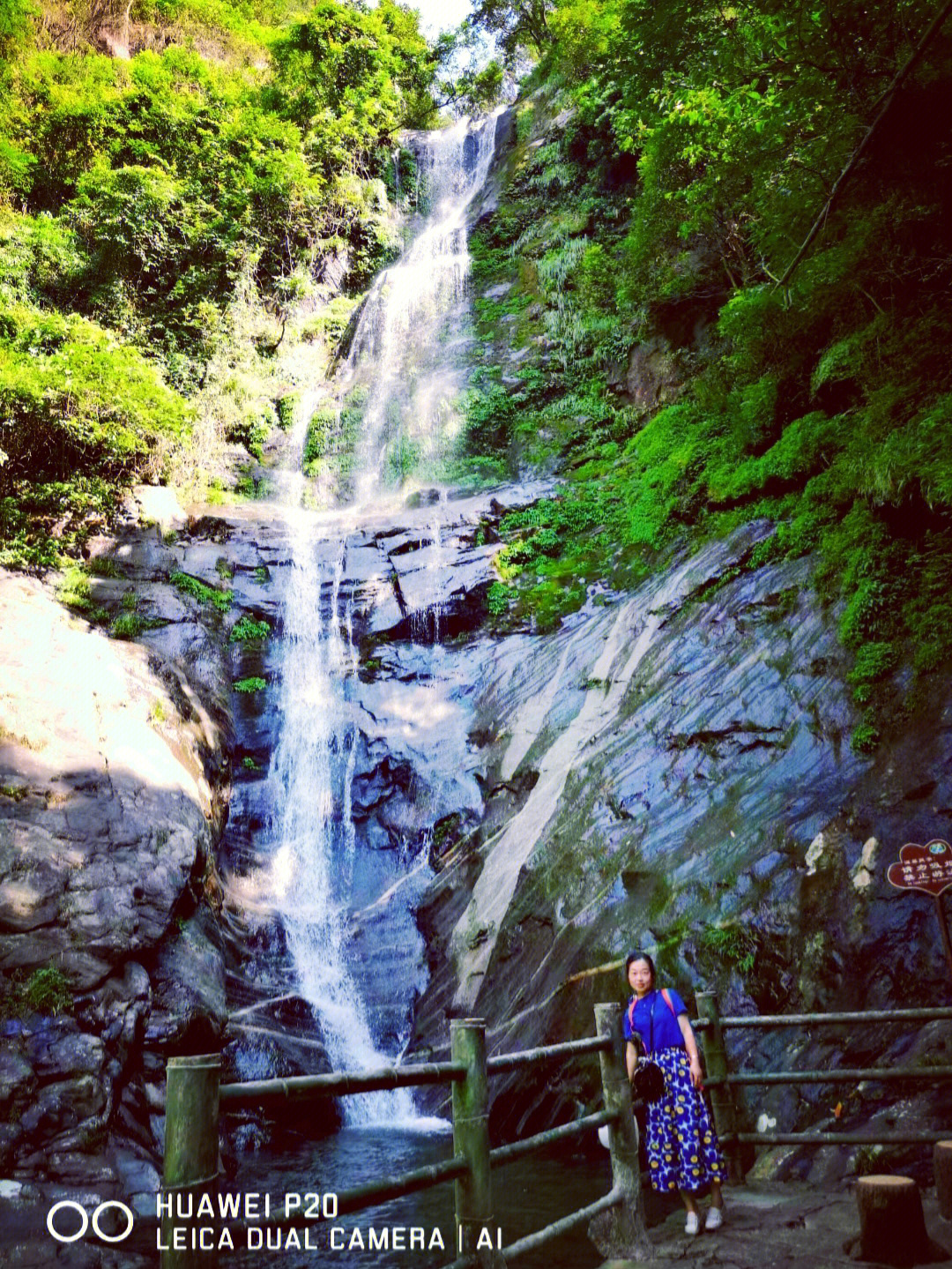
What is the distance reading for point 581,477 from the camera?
1466cm

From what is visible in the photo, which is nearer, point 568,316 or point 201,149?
point 568,316

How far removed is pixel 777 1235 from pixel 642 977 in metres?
1.14

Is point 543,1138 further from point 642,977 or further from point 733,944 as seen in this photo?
point 733,944

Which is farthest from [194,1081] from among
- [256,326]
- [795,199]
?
[256,326]

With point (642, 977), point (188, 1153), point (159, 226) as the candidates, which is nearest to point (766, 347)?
point (642, 977)

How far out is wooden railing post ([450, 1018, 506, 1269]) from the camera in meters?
2.68

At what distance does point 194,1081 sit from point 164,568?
12.4 metres

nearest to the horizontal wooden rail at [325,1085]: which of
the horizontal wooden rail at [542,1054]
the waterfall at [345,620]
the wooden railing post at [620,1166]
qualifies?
the horizontal wooden rail at [542,1054]

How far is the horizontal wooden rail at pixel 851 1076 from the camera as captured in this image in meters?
3.75

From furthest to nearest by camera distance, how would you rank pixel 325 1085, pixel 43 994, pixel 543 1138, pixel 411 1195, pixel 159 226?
1. pixel 159 226
2. pixel 43 994
3. pixel 411 1195
4. pixel 543 1138
5. pixel 325 1085

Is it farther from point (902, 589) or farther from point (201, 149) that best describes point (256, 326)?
point (902, 589)

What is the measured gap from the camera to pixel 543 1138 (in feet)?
10.0

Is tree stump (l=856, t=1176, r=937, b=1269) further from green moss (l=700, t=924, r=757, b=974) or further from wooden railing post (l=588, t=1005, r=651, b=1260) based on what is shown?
green moss (l=700, t=924, r=757, b=974)

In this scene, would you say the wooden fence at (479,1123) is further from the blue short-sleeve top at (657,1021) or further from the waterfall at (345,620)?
the waterfall at (345,620)
